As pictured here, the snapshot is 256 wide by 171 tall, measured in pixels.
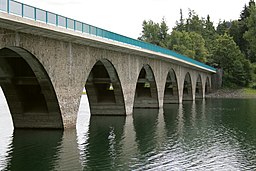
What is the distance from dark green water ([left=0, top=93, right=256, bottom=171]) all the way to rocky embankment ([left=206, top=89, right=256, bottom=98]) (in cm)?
5502

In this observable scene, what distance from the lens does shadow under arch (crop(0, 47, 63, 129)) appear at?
27.7 metres

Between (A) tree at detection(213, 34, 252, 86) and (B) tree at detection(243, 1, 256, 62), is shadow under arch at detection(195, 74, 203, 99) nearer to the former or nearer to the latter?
(A) tree at detection(213, 34, 252, 86)

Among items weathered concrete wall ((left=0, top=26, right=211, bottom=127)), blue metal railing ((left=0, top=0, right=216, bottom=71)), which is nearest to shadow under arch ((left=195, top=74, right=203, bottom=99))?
weathered concrete wall ((left=0, top=26, right=211, bottom=127))

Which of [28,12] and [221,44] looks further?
[221,44]

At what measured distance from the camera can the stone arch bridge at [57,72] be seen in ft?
79.5

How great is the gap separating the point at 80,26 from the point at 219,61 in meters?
77.6

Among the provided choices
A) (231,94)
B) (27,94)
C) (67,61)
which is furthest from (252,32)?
(67,61)

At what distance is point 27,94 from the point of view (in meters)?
30.9

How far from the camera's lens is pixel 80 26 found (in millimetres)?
28938

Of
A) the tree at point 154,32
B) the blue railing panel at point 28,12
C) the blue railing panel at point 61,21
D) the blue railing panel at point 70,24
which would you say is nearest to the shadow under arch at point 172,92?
the blue railing panel at point 70,24

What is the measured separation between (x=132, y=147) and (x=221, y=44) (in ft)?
269

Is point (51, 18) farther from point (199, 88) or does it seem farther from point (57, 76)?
point (199, 88)

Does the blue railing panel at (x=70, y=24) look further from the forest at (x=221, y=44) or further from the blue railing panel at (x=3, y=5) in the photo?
the forest at (x=221, y=44)

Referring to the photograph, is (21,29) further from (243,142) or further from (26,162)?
(243,142)
